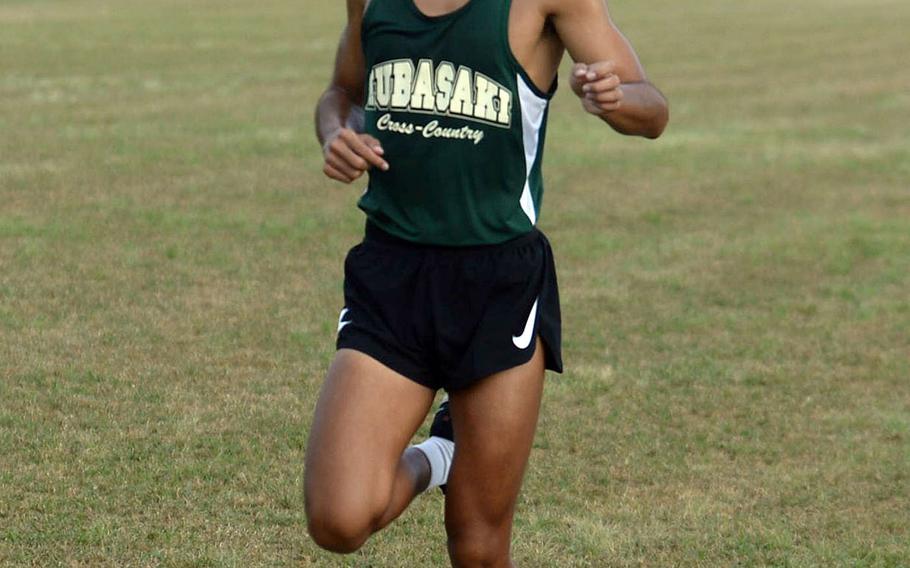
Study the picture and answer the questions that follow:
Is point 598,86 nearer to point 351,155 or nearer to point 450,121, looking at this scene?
point 450,121

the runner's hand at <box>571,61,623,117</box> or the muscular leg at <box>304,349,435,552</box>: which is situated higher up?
the runner's hand at <box>571,61,623,117</box>

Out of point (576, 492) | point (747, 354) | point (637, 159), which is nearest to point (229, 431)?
point (576, 492)

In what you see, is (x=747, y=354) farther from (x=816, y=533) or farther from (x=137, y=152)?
(x=137, y=152)

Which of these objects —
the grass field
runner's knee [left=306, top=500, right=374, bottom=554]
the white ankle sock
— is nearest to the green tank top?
the white ankle sock

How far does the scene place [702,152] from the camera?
1923 cm

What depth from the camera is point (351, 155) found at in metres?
4.87

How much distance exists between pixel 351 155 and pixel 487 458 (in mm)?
1062

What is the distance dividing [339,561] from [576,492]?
1415 mm

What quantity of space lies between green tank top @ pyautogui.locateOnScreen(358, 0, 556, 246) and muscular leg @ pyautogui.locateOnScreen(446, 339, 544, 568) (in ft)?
1.58

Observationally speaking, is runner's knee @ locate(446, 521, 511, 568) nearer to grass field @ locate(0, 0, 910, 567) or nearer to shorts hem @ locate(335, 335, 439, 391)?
shorts hem @ locate(335, 335, 439, 391)

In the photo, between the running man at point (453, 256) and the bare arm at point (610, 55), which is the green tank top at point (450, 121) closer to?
the running man at point (453, 256)

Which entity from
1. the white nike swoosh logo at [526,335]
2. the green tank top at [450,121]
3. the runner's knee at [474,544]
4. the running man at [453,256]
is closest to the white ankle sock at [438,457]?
the running man at [453,256]

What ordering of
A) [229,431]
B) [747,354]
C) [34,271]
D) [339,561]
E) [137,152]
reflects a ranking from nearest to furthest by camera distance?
[339,561] → [229,431] → [747,354] → [34,271] → [137,152]

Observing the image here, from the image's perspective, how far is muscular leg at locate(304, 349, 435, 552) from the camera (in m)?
4.91
